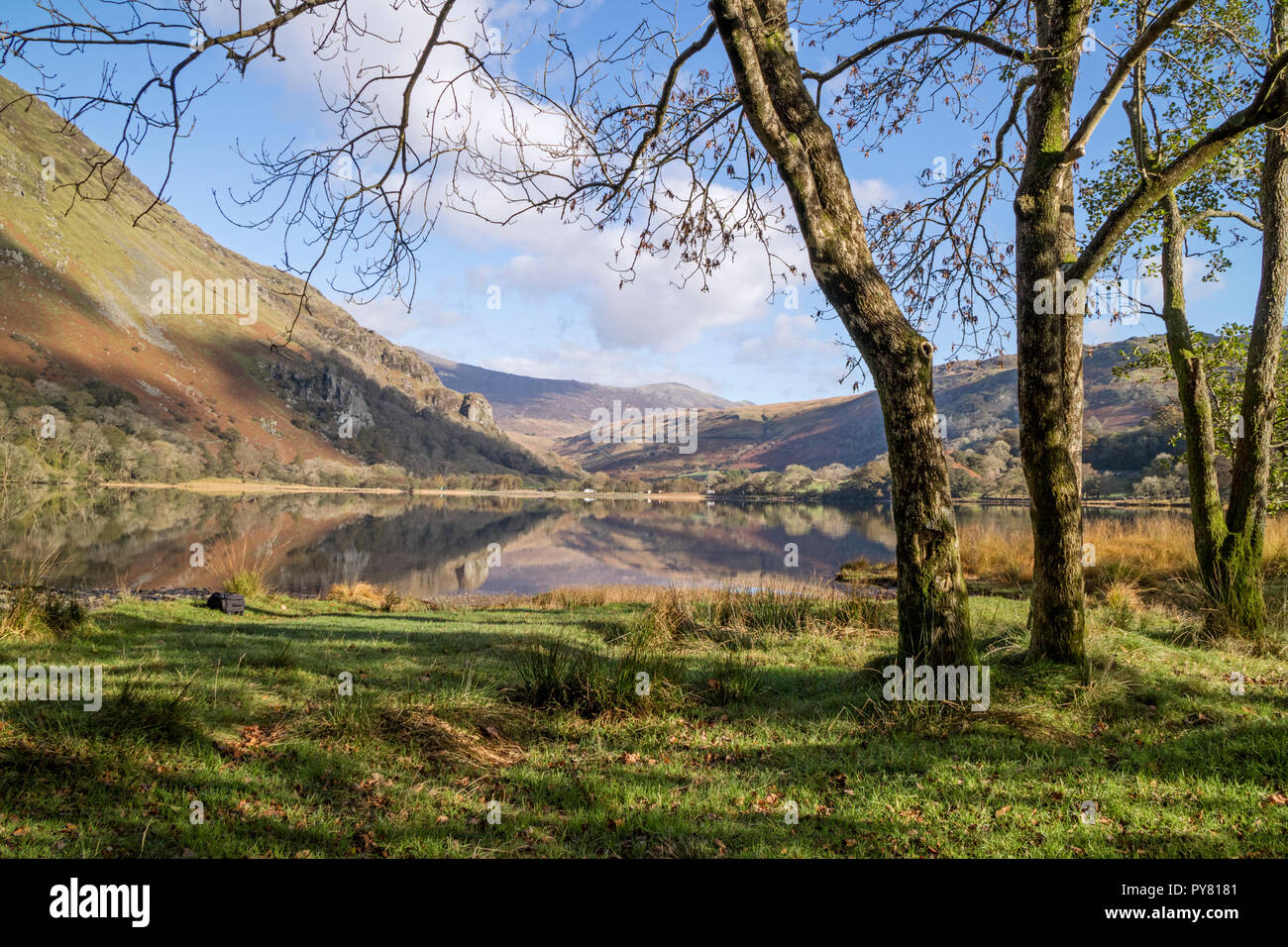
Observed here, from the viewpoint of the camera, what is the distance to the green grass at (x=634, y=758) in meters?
3.26

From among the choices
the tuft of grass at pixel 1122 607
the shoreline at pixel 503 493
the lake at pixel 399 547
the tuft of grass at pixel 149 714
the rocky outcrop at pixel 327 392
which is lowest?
the lake at pixel 399 547

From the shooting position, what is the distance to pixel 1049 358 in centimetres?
546

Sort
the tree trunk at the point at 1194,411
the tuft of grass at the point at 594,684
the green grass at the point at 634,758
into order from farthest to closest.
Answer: the tree trunk at the point at 1194,411 < the tuft of grass at the point at 594,684 < the green grass at the point at 634,758

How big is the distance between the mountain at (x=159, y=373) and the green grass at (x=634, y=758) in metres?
60.4

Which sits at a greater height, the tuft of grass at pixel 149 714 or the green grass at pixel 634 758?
the tuft of grass at pixel 149 714

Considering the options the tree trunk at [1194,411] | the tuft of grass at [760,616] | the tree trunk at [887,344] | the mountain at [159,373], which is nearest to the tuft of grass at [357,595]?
the tuft of grass at [760,616]

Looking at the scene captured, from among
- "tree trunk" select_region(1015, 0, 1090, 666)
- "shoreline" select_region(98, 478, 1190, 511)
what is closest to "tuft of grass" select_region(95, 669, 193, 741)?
"tree trunk" select_region(1015, 0, 1090, 666)

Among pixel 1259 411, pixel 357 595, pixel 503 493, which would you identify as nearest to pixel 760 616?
pixel 1259 411

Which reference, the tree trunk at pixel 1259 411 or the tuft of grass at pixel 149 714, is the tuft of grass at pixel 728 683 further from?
the tree trunk at pixel 1259 411

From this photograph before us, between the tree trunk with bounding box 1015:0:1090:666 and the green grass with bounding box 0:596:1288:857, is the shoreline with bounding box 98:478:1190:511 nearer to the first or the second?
the tree trunk with bounding box 1015:0:1090:666

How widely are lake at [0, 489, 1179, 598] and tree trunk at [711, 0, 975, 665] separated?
18.8 ft

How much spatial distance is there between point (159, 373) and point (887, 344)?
141518mm

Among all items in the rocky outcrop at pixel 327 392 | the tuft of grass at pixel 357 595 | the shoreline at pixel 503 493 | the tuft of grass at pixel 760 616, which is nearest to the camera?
the tuft of grass at pixel 760 616
